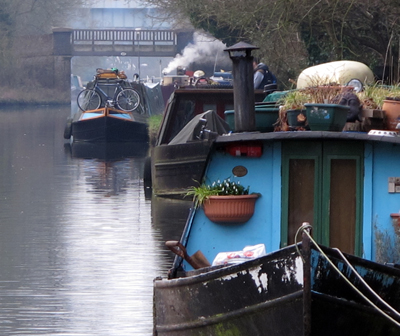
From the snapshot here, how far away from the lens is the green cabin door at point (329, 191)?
269 inches

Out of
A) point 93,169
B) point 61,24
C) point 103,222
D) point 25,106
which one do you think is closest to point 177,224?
point 103,222

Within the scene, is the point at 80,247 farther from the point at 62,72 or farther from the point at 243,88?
the point at 62,72

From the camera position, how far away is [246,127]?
744cm

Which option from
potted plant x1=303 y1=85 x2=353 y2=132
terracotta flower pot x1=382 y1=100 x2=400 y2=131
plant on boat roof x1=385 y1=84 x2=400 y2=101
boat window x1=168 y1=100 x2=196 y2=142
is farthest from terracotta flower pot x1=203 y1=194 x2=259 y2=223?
boat window x1=168 y1=100 x2=196 y2=142

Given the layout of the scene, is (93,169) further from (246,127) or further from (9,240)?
(246,127)

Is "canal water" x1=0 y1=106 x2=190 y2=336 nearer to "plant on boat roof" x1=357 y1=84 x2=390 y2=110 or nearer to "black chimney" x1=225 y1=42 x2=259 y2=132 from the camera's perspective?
"black chimney" x1=225 y1=42 x2=259 y2=132

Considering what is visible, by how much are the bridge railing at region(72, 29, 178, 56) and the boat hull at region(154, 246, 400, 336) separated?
51.7 meters

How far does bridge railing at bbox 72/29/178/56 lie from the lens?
58.7 m

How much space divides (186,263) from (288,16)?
967cm

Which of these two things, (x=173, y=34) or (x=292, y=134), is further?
(x=173, y=34)

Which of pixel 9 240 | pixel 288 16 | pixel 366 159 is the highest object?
pixel 288 16

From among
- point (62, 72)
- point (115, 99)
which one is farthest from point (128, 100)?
point (62, 72)

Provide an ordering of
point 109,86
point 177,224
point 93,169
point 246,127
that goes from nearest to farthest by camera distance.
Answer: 1. point 246,127
2. point 177,224
3. point 93,169
4. point 109,86

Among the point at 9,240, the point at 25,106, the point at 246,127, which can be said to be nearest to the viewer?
the point at 246,127
